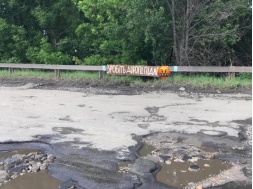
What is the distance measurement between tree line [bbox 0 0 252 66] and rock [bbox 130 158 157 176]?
931cm

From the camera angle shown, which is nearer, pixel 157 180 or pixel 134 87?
pixel 157 180

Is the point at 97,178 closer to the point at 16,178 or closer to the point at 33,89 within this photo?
the point at 16,178

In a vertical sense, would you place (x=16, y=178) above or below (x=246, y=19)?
below

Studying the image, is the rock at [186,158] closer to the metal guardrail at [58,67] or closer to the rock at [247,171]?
the rock at [247,171]

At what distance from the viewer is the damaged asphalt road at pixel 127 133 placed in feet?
17.0

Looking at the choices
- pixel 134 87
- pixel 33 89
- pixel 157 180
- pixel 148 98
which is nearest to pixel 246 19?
pixel 134 87

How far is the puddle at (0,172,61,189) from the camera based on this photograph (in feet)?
15.8

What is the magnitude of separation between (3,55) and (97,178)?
56.2 ft

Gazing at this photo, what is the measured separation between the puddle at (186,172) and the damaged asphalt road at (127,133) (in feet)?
0.35

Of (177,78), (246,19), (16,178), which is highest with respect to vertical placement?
(246,19)

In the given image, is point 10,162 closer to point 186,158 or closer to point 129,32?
point 186,158

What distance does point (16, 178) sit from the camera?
511 centimetres

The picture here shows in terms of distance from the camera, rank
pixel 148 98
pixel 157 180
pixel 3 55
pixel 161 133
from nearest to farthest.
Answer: pixel 157 180 → pixel 161 133 → pixel 148 98 → pixel 3 55

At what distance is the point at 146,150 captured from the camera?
6.21 meters
